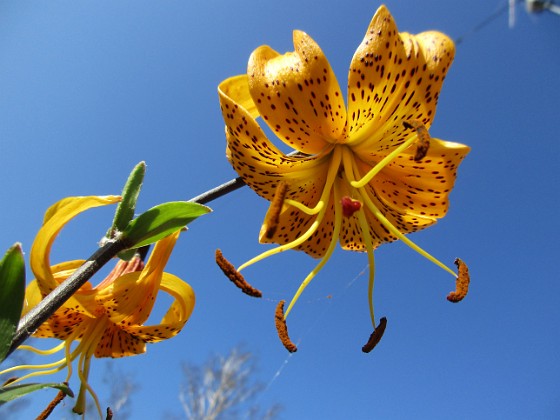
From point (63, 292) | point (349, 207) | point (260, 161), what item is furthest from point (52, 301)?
point (349, 207)

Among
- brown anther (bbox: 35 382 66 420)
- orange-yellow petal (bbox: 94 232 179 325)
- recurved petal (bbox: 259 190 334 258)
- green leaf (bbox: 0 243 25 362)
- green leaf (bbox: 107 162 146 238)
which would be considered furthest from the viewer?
recurved petal (bbox: 259 190 334 258)

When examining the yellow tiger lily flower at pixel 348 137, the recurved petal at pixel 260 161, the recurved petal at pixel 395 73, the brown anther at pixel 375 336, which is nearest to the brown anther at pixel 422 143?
the yellow tiger lily flower at pixel 348 137

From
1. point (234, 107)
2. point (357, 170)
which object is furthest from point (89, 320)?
point (357, 170)

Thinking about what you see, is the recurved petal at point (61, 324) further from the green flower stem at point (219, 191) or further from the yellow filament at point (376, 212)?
the yellow filament at point (376, 212)

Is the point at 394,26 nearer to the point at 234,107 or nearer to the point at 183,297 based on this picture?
the point at 234,107

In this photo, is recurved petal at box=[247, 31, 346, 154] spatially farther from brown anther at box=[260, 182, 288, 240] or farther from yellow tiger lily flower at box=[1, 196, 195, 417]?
yellow tiger lily flower at box=[1, 196, 195, 417]

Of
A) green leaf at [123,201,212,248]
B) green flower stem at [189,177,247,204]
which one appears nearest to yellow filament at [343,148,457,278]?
green flower stem at [189,177,247,204]
